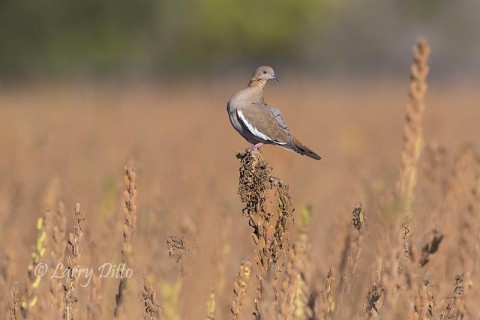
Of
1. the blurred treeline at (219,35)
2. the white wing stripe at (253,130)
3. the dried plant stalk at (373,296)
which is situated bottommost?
the dried plant stalk at (373,296)

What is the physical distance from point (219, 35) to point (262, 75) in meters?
57.2

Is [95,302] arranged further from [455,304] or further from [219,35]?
[219,35]

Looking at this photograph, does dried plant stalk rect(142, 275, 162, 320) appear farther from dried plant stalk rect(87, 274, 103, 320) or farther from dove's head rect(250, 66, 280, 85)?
dove's head rect(250, 66, 280, 85)

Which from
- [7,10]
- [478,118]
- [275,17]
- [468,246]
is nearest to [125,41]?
[7,10]

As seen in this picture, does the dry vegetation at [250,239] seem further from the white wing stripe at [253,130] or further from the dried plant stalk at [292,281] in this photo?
the white wing stripe at [253,130]

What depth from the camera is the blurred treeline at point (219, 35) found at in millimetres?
46906

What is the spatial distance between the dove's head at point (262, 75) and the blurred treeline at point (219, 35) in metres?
40.4

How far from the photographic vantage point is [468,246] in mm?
4801

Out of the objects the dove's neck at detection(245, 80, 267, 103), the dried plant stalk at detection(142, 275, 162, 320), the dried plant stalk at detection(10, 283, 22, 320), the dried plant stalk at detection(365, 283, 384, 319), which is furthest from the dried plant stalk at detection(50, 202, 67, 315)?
the dove's neck at detection(245, 80, 267, 103)

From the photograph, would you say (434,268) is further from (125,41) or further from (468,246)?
(125,41)

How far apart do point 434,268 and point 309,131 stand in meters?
12.1

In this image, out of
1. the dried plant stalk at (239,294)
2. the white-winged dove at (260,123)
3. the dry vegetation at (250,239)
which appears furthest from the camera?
the white-winged dove at (260,123)

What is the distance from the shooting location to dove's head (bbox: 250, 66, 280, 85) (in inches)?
247

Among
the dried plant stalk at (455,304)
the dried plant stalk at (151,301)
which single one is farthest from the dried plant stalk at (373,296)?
the dried plant stalk at (151,301)
